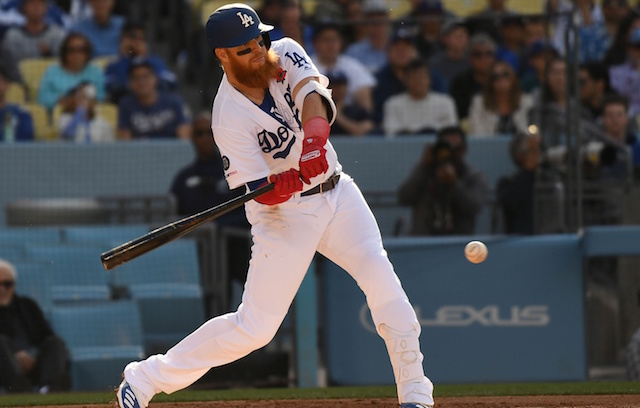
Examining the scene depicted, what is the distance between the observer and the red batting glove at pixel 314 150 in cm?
457

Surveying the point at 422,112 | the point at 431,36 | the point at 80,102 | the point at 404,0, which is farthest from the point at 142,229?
the point at 404,0

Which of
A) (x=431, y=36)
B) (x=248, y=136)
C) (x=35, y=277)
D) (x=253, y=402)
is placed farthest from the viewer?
(x=431, y=36)

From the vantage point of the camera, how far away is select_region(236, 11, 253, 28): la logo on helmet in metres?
4.71

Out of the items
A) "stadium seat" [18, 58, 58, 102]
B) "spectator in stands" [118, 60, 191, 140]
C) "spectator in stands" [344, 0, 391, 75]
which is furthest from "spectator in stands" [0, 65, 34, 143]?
"spectator in stands" [344, 0, 391, 75]

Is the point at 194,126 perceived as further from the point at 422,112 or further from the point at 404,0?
the point at 404,0

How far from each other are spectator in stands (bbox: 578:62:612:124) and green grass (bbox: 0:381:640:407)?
12.2 ft

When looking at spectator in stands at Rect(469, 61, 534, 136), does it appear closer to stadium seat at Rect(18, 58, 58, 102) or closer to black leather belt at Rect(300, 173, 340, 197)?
stadium seat at Rect(18, 58, 58, 102)

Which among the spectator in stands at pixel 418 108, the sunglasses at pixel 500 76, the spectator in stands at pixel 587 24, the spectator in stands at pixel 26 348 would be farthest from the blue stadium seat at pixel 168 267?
the spectator in stands at pixel 587 24

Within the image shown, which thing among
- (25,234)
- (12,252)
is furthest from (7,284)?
(25,234)

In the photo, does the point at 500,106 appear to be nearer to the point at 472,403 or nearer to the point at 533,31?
the point at 533,31

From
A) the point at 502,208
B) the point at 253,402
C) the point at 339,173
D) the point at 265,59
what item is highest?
the point at 265,59

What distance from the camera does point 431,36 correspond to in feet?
32.9

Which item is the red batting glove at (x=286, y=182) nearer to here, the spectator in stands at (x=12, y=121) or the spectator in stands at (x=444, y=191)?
the spectator in stands at (x=444, y=191)

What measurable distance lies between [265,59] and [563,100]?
519 centimetres
